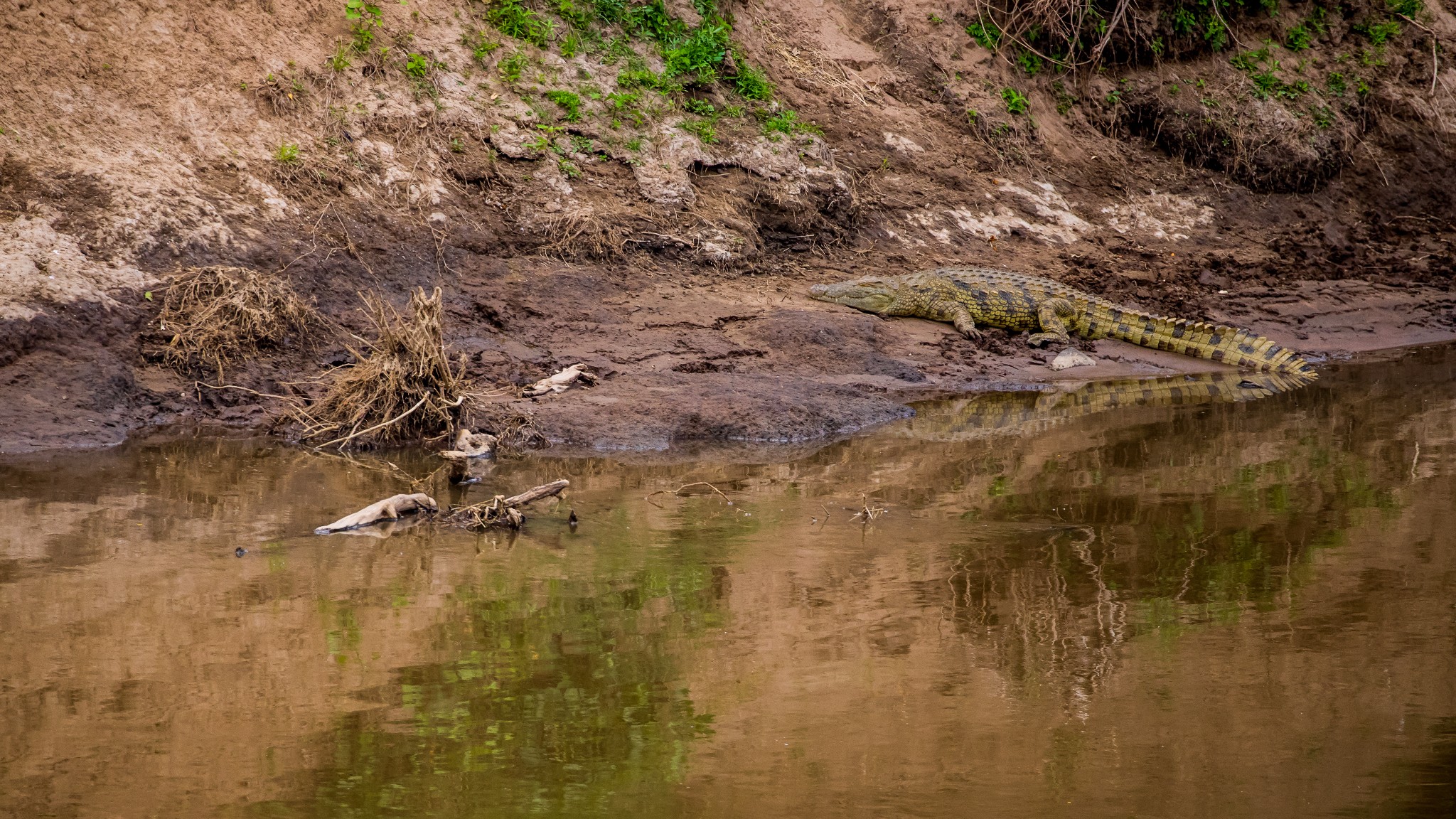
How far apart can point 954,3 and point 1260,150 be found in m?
3.52

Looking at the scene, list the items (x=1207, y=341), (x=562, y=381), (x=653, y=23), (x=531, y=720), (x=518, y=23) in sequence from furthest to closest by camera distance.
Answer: (x=653, y=23) < (x=518, y=23) < (x=1207, y=341) < (x=562, y=381) < (x=531, y=720)

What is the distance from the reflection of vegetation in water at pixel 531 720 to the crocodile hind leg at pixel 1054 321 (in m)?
5.94

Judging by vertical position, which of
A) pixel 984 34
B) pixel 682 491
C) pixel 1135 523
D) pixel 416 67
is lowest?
pixel 682 491

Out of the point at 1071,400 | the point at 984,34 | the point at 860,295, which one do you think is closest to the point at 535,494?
the point at 1071,400

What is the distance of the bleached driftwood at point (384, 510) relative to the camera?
197 inches

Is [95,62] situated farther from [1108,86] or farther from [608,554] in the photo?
[1108,86]

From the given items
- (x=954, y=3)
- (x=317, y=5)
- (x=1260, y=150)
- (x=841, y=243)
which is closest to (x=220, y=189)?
(x=317, y=5)

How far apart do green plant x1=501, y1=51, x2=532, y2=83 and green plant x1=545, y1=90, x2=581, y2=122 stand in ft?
0.93

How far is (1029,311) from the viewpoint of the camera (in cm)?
962

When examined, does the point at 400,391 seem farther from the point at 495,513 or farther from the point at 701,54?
the point at 701,54

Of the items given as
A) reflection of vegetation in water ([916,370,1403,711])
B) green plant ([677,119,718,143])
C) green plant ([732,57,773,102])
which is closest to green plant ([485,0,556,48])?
green plant ([677,119,718,143])

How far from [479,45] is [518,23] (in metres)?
0.45

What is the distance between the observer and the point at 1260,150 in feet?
Result: 41.3

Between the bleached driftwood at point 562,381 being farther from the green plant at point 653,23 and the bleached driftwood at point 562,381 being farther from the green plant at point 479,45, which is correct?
the green plant at point 653,23
